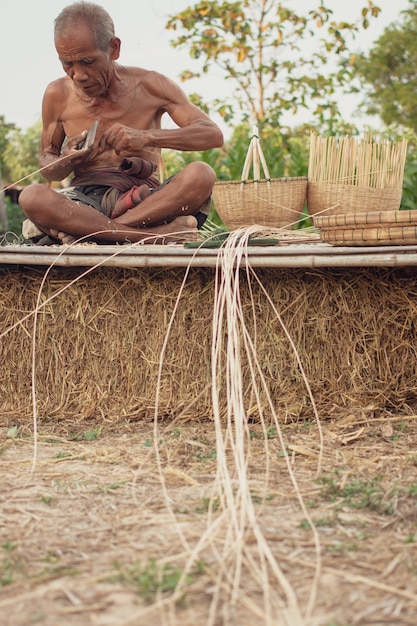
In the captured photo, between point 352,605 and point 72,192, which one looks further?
point 72,192

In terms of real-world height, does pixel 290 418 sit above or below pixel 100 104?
below

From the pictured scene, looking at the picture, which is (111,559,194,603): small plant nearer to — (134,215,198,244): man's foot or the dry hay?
the dry hay

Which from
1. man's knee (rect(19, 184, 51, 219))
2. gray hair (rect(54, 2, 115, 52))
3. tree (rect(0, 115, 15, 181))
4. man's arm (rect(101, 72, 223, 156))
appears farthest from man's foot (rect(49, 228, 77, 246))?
tree (rect(0, 115, 15, 181))

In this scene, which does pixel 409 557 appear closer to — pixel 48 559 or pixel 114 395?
pixel 48 559

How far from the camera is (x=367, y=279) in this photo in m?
2.66

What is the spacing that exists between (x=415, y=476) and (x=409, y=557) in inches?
20.6

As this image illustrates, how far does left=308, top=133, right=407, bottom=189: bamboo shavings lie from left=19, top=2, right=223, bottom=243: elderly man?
0.79 metres

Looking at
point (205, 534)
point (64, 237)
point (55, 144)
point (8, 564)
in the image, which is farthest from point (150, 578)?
point (55, 144)

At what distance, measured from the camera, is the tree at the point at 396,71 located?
48.8 ft

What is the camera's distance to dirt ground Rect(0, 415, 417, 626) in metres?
1.34

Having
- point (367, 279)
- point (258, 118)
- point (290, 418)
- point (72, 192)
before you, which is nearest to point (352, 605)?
point (290, 418)

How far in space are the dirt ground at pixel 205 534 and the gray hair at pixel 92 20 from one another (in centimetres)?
167

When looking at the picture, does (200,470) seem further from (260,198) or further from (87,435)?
(260,198)

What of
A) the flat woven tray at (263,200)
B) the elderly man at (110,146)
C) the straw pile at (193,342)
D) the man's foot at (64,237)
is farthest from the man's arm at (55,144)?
the flat woven tray at (263,200)
